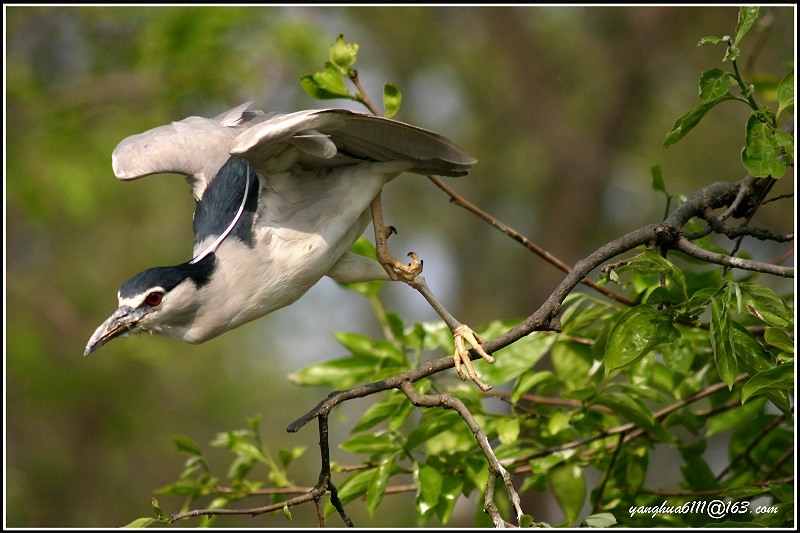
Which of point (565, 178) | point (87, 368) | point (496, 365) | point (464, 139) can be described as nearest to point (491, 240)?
point (464, 139)

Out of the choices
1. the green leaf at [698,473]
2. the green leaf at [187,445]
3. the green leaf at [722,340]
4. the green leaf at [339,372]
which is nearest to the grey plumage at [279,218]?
the green leaf at [339,372]

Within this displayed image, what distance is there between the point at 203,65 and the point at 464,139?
661 centimetres

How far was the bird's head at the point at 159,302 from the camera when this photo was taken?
228 cm

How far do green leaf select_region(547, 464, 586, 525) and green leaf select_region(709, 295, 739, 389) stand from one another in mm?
821

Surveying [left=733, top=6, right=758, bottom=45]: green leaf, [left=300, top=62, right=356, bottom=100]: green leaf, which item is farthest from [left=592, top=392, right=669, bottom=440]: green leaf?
[left=300, top=62, right=356, bottom=100]: green leaf

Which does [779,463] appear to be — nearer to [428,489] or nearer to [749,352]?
[749,352]

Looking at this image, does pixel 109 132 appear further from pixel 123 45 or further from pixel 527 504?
pixel 527 504

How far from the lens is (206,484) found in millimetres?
2637

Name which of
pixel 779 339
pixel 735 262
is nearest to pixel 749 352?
pixel 779 339

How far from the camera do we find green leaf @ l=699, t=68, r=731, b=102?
1.80 metres

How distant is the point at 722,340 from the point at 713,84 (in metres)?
0.56

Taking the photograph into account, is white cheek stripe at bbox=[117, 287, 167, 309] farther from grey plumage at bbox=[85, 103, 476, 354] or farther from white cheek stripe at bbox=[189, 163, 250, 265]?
white cheek stripe at bbox=[189, 163, 250, 265]

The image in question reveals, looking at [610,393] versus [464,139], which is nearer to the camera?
[610,393]

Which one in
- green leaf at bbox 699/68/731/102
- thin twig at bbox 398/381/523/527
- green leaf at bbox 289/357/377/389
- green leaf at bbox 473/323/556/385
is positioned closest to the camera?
thin twig at bbox 398/381/523/527
